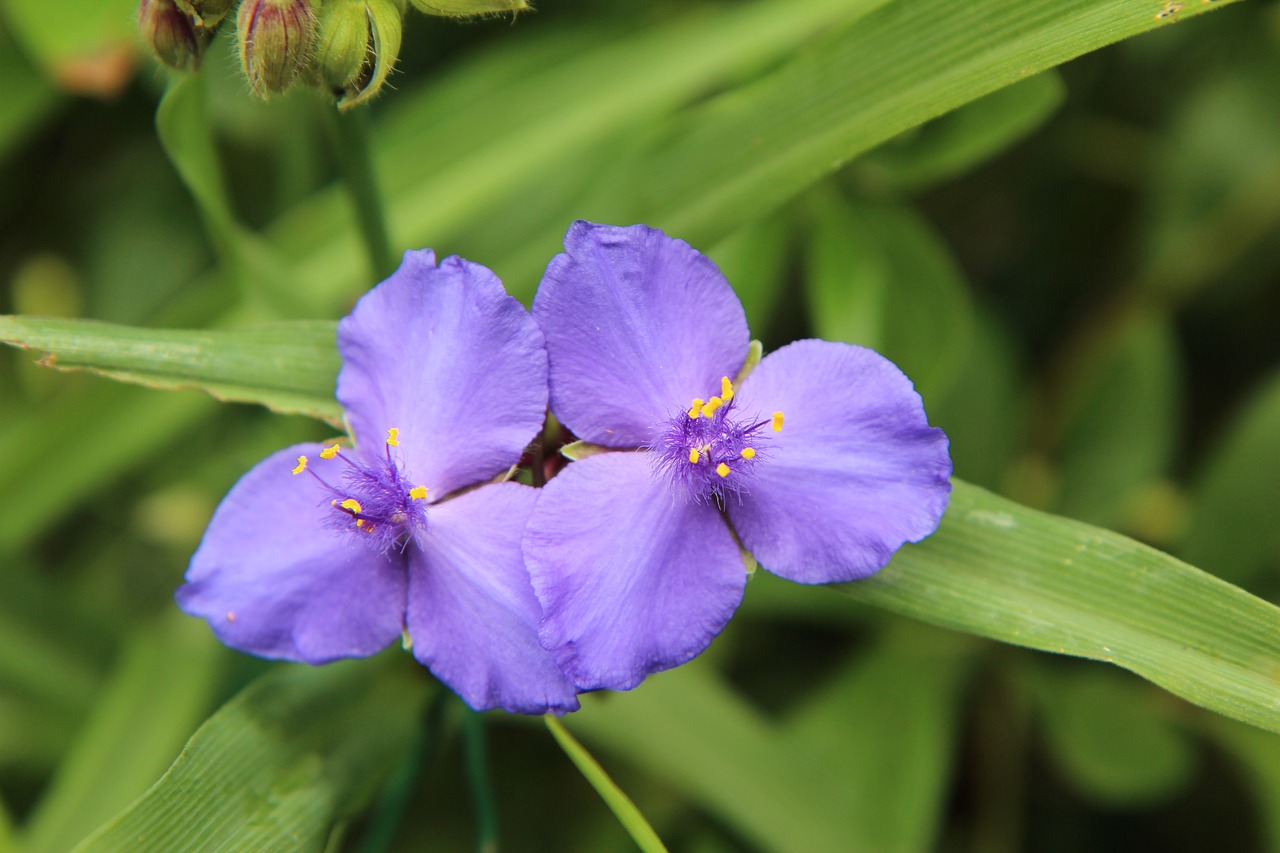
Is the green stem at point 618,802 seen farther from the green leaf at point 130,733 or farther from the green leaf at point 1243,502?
the green leaf at point 1243,502

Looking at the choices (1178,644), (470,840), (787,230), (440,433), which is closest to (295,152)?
(787,230)

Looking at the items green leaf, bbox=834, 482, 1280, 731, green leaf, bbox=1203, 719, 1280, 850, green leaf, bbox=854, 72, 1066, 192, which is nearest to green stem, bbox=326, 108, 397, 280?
green leaf, bbox=834, 482, 1280, 731

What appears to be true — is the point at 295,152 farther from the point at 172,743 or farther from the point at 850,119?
the point at 850,119

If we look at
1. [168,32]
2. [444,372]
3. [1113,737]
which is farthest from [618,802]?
[1113,737]

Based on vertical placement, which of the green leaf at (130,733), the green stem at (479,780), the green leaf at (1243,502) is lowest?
the green leaf at (1243,502)

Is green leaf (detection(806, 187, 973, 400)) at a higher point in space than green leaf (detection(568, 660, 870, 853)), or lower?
higher

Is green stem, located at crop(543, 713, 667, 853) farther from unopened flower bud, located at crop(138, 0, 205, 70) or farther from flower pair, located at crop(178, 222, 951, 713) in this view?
unopened flower bud, located at crop(138, 0, 205, 70)

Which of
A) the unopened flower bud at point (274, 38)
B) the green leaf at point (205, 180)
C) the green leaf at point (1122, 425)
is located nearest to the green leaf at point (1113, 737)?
the green leaf at point (1122, 425)
